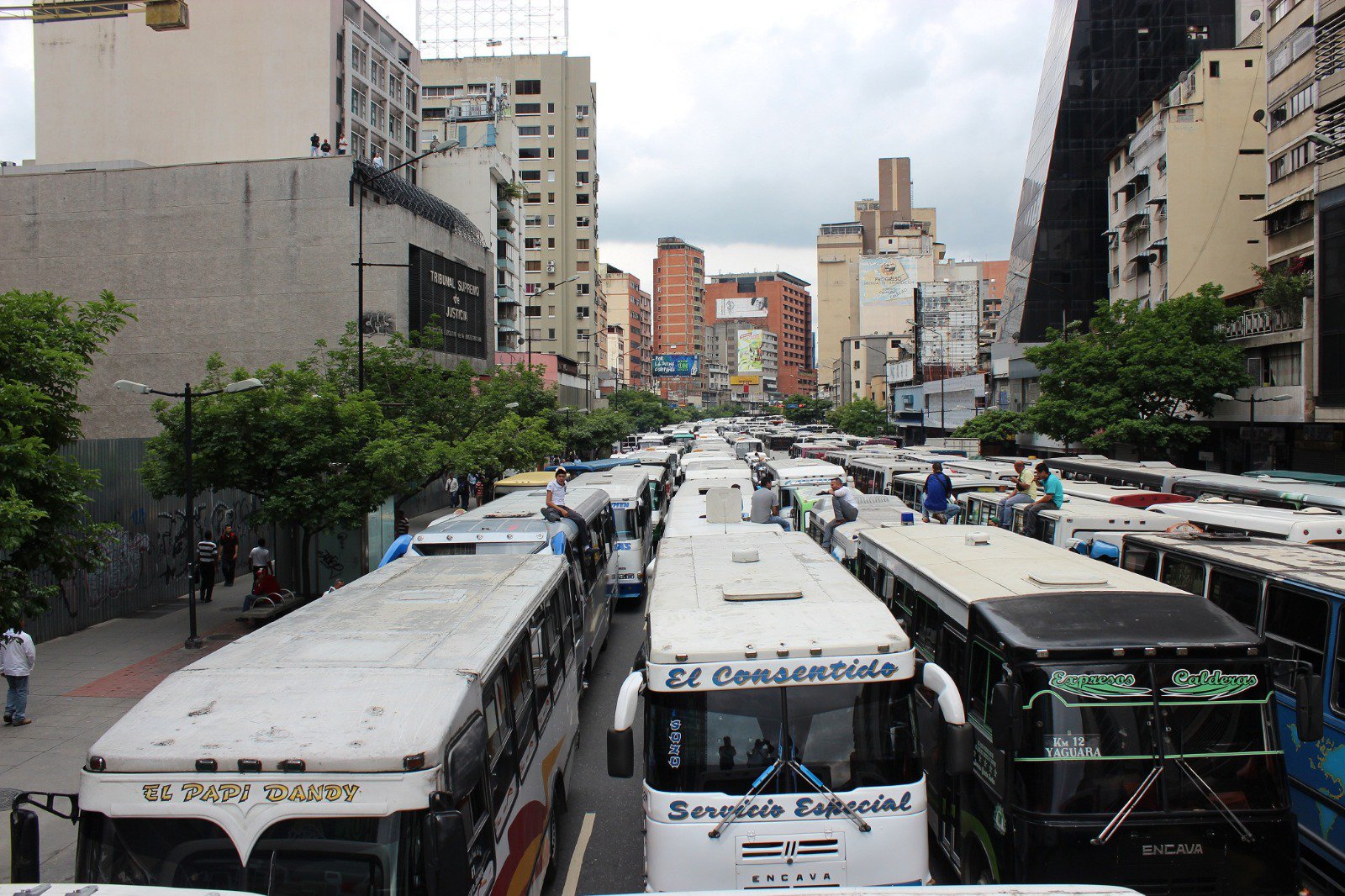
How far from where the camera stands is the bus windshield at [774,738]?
563 centimetres

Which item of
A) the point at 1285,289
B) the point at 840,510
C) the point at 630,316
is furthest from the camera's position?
the point at 630,316

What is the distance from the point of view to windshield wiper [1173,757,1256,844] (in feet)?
18.5

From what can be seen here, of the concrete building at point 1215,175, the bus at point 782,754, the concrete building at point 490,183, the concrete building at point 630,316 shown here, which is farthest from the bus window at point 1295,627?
the concrete building at point 630,316

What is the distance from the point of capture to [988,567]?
26.5ft

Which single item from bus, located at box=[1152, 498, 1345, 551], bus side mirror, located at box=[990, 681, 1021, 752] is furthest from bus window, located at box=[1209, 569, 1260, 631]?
bus side mirror, located at box=[990, 681, 1021, 752]

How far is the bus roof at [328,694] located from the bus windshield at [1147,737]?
11.6 feet

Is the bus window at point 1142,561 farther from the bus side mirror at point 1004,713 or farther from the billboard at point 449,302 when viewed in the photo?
the billboard at point 449,302

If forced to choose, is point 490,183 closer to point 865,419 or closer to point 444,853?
point 865,419

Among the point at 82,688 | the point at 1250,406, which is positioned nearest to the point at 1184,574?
the point at 82,688

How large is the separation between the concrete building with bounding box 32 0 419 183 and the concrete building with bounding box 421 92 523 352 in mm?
8448

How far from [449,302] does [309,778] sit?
40.4 meters

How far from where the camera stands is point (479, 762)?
5102mm

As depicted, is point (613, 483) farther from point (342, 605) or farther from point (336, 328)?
point (336, 328)

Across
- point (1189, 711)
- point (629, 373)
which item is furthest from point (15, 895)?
point (629, 373)
